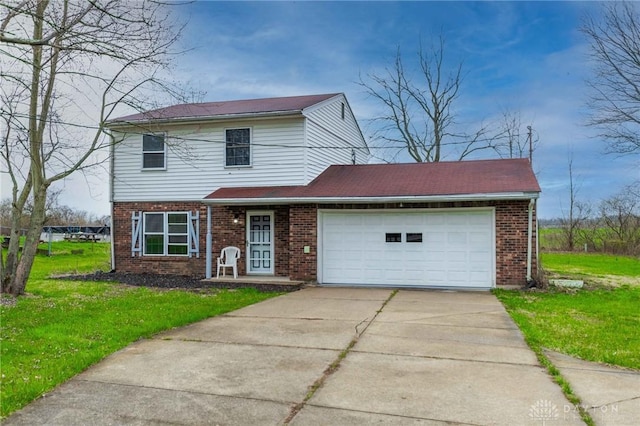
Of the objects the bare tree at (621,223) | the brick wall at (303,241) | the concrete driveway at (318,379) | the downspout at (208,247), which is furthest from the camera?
the bare tree at (621,223)

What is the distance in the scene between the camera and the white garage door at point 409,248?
1206cm

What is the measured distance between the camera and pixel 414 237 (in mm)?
12539

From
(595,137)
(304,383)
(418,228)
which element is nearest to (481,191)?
(418,228)

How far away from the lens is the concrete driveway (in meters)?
3.87

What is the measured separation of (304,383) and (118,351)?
2643 millimetres

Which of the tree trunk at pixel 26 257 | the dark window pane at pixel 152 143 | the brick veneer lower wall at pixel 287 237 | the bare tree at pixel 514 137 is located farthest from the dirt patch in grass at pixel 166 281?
the bare tree at pixel 514 137

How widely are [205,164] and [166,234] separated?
8.48 ft

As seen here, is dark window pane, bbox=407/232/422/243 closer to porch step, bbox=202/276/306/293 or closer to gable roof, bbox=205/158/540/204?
gable roof, bbox=205/158/540/204

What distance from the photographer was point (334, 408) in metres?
4.00

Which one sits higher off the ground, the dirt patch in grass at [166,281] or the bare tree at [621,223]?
the bare tree at [621,223]

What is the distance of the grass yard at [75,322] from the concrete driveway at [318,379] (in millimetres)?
252

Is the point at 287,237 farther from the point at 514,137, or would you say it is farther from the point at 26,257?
the point at 514,137

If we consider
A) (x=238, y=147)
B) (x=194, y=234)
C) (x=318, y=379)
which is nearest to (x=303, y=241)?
(x=238, y=147)

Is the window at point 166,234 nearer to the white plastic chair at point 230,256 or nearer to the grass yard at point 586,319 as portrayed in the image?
the white plastic chair at point 230,256
